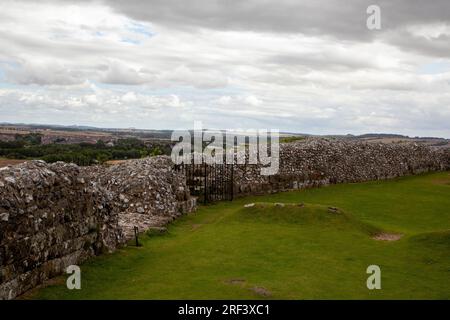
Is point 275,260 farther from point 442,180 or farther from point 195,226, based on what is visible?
point 442,180

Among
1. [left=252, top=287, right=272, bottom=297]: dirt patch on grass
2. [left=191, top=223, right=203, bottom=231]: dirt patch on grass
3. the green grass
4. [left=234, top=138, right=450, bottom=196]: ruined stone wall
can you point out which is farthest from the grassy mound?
[left=234, top=138, right=450, bottom=196]: ruined stone wall

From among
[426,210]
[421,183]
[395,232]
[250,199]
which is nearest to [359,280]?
[395,232]

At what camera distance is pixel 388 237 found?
18125 millimetres

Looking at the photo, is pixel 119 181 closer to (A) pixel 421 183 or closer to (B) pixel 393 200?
(B) pixel 393 200

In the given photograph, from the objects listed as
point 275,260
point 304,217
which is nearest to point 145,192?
point 304,217

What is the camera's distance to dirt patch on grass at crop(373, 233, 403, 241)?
17.7 m

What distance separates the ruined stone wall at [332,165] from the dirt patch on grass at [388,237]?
11.8 meters

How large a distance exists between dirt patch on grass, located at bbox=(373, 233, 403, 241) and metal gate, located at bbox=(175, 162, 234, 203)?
10965 mm

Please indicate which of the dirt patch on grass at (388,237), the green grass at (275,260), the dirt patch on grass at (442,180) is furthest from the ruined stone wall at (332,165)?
the dirt patch on grass at (388,237)

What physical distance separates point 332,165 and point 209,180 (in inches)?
444

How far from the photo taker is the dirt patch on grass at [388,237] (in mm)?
17691

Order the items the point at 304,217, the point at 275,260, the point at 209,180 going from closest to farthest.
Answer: the point at 275,260 < the point at 304,217 < the point at 209,180

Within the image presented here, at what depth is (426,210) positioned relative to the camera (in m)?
25.3

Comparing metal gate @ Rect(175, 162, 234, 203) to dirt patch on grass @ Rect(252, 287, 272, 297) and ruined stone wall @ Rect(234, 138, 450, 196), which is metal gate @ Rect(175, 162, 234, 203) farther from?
dirt patch on grass @ Rect(252, 287, 272, 297)
